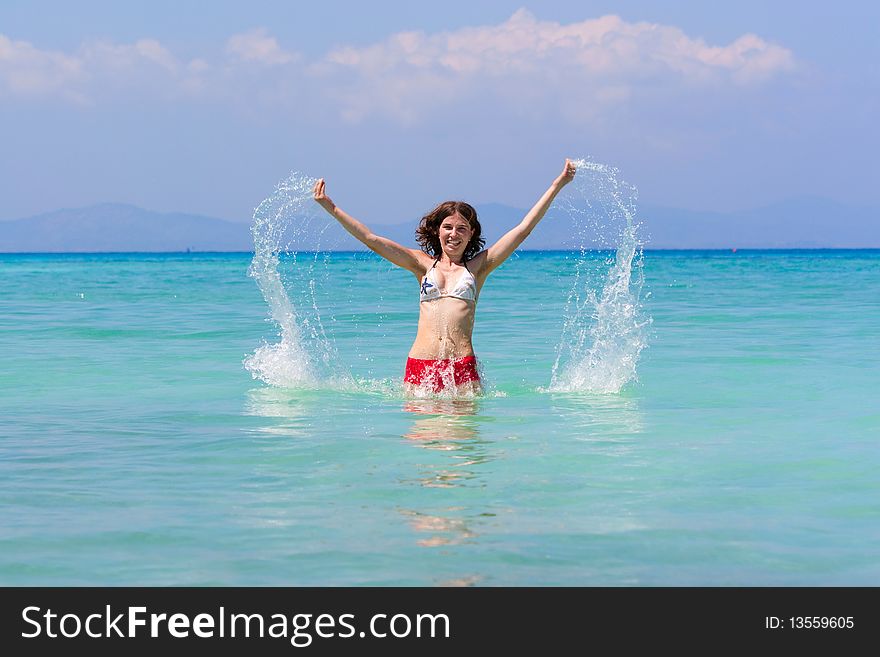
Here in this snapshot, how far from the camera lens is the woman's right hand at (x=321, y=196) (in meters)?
8.52

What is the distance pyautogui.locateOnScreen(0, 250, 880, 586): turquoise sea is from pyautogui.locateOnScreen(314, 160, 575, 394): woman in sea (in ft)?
0.97

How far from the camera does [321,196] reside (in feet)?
28.0

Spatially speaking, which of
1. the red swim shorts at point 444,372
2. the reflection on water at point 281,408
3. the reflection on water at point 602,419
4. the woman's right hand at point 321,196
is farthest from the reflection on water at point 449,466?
the woman's right hand at point 321,196

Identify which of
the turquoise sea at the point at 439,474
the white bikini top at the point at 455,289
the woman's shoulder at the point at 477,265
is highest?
the woman's shoulder at the point at 477,265

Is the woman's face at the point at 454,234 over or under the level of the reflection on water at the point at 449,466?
over

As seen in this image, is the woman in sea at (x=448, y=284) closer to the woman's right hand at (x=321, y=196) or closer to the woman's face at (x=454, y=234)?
the woman's face at (x=454, y=234)

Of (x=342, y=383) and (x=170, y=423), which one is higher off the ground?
(x=342, y=383)

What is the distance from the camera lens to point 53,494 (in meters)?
5.91

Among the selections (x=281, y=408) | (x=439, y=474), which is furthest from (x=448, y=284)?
(x=439, y=474)
